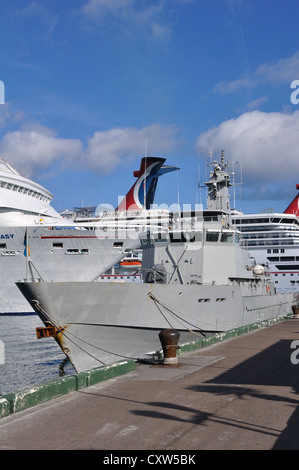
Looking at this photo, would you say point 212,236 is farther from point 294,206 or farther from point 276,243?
point 294,206

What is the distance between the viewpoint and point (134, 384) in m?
8.94

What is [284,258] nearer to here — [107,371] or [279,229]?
[279,229]

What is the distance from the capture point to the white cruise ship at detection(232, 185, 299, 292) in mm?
55969

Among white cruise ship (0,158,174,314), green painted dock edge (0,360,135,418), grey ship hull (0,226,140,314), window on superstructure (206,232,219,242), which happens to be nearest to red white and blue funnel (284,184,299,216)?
white cruise ship (0,158,174,314)

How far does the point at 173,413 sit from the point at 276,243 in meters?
53.3

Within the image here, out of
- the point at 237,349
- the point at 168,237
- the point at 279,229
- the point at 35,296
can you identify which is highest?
the point at 279,229

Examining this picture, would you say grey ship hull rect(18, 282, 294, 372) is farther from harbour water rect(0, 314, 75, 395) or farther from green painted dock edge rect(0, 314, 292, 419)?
green painted dock edge rect(0, 314, 292, 419)

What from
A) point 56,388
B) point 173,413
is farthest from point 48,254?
point 173,413

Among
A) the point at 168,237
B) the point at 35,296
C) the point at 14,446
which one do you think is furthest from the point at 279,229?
the point at 14,446

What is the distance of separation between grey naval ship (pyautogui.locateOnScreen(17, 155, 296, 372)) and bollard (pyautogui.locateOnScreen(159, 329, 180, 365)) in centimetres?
175

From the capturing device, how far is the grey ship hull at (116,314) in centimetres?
1620

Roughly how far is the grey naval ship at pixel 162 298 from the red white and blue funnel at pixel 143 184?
41.3m

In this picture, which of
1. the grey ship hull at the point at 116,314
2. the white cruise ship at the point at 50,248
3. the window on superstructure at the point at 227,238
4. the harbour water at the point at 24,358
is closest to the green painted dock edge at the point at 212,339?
the grey ship hull at the point at 116,314
